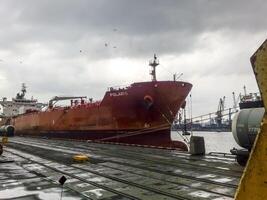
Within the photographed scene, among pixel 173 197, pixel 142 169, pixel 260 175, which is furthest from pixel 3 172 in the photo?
pixel 260 175

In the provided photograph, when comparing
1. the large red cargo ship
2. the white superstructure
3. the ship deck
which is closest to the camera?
the ship deck

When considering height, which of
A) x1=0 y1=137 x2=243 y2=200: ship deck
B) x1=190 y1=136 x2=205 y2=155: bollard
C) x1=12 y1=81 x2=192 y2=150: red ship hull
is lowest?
x1=0 y1=137 x2=243 y2=200: ship deck

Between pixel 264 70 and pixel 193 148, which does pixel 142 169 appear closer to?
pixel 193 148

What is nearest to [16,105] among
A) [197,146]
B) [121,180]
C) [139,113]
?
[139,113]

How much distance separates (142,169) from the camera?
14.3 metres

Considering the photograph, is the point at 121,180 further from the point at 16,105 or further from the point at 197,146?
the point at 16,105

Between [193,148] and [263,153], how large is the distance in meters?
18.1

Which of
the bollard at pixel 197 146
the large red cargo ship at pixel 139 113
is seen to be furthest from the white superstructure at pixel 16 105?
the bollard at pixel 197 146

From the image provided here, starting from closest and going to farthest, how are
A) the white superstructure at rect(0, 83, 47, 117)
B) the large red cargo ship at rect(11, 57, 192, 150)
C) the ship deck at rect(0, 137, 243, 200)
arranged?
1. the ship deck at rect(0, 137, 243, 200)
2. the large red cargo ship at rect(11, 57, 192, 150)
3. the white superstructure at rect(0, 83, 47, 117)

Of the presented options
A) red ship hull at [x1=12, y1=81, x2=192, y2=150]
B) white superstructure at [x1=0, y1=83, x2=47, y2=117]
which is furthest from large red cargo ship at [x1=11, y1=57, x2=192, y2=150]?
white superstructure at [x1=0, y1=83, x2=47, y2=117]

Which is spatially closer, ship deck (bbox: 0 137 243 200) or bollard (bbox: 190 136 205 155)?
ship deck (bbox: 0 137 243 200)

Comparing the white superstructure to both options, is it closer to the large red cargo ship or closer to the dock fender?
the large red cargo ship

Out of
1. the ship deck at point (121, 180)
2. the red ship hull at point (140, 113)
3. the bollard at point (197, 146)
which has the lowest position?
the ship deck at point (121, 180)

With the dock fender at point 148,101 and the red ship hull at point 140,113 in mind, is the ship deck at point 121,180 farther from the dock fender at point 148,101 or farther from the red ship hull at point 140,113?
the dock fender at point 148,101
